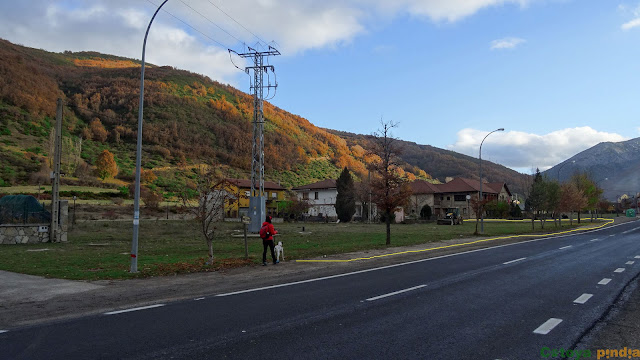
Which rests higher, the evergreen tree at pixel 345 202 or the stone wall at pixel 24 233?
the evergreen tree at pixel 345 202

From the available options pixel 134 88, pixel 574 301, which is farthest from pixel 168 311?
pixel 134 88

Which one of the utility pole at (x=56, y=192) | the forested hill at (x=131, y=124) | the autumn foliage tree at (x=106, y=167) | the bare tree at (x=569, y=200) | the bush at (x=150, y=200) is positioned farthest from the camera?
the forested hill at (x=131, y=124)

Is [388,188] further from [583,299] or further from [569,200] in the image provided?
[569,200]

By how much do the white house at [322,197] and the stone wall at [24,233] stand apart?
2187 inches

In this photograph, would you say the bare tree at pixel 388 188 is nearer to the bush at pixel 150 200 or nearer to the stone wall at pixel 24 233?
the stone wall at pixel 24 233

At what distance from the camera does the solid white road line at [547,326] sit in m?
6.43

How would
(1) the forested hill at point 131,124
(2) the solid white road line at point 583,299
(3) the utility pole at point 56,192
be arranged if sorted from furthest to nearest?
1. (1) the forested hill at point 131,124
2. (3) the utility pole at point 56,192
3. (2) the solid white road line at point 583,299

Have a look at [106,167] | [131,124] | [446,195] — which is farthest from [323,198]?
[131,124]

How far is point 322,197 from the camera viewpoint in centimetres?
8150

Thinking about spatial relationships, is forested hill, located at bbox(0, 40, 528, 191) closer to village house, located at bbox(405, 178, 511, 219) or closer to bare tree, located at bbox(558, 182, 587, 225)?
village house, located at bbox(405, 178, 511, 219)

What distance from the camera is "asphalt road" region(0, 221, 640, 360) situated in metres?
5.66

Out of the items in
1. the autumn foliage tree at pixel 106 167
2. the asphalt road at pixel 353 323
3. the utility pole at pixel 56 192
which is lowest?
the asphalt road at pixel 353 323

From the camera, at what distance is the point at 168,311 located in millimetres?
8156

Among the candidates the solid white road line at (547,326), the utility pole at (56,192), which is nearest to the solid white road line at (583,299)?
the solid white road line at (547,326)
